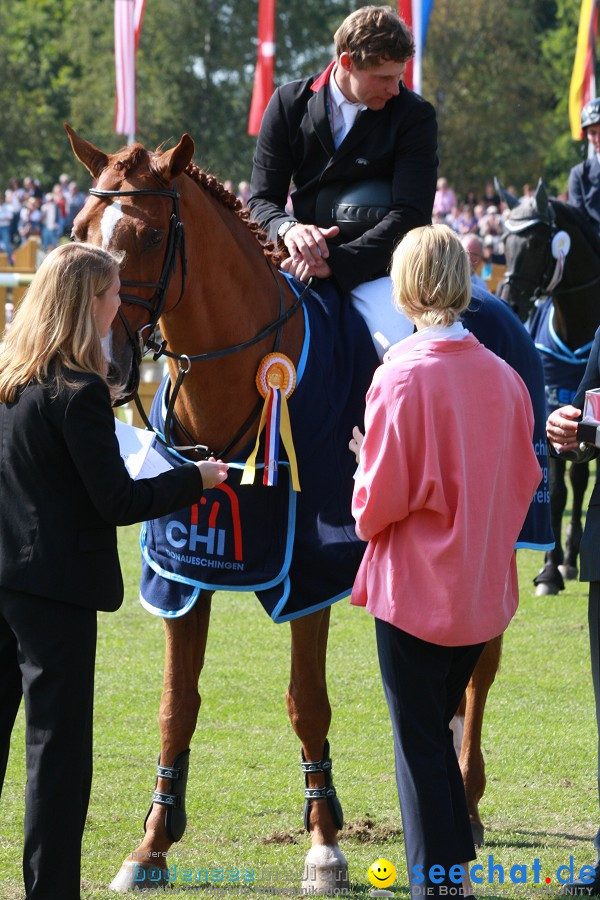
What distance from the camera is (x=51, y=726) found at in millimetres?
3305

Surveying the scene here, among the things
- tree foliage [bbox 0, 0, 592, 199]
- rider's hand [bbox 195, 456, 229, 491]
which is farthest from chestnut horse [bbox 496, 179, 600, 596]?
tree foliage [bbox 0, 0, 592, 199]

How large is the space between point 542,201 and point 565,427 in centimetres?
507

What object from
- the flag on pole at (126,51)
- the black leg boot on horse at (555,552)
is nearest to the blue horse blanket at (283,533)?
the black leg boot on horse at (555,552)

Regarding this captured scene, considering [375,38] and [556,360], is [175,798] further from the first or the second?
[556,360]

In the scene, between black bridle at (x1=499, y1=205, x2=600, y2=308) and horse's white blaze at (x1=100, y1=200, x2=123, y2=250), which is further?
black bridle at (x1=499, y1=205, x2=600, y2=308)

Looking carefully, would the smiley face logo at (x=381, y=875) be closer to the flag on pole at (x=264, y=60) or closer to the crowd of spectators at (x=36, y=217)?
the flag on pole at (x=264, y=60)

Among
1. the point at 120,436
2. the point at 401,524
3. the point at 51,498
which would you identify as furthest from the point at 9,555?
the point at 401,524

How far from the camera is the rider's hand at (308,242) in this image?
4.54 meters

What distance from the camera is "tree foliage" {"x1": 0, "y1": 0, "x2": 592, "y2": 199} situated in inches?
1751

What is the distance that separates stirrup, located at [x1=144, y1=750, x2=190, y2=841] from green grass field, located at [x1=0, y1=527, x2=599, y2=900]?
0.17m

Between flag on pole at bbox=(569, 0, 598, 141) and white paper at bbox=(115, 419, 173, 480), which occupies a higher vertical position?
flag on pole at bbox=(569, 0, 598, 141)

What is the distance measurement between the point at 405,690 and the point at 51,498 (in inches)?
43.3

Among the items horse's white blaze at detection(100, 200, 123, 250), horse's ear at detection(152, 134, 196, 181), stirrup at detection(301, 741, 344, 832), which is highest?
horse's ear at detection(152, 134, 196, 181)

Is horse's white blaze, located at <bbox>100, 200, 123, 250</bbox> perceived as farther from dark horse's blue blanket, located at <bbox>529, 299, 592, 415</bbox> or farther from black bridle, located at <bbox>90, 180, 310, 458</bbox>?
dark horse's blue blanket, located at <bbox>529, 299, 592, 415</bbox>
